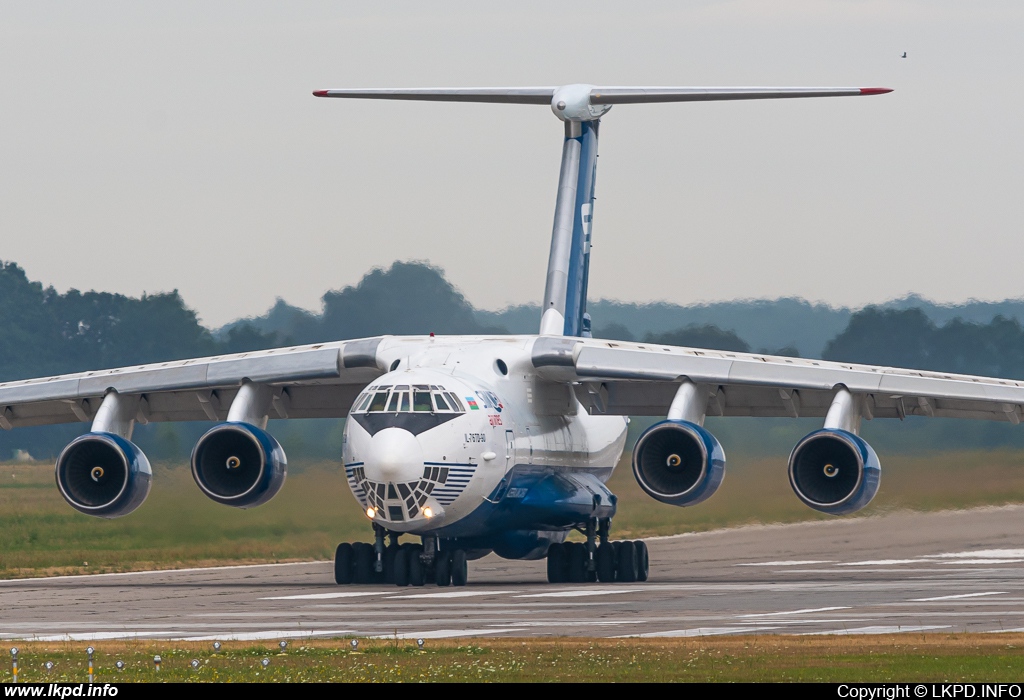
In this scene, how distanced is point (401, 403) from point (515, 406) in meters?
2.13

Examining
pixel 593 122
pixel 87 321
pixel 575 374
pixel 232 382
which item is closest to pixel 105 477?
pixel 232 382

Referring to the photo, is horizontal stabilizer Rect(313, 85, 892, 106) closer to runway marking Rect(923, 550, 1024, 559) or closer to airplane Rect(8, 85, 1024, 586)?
airplane Rect(8, 85, 1024, 586)

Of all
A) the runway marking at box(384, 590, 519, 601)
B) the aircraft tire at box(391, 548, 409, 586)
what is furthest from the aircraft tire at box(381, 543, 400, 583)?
the runway marking at box(384, 590, 519, 601)

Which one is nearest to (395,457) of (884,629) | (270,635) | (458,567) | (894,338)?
(458,567)

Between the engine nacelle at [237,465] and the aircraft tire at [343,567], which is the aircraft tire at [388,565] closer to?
the aircraft tire at [343,567]

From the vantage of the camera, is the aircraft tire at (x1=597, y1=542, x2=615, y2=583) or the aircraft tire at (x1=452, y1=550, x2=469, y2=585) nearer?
the aircraft tire at (x1=452, y1=550, x2=469, y2=585)

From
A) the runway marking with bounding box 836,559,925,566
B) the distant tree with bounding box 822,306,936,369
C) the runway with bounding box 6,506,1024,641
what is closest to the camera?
the runway with bounding box 6,506,1024,641

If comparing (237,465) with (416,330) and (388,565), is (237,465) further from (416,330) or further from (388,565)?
(416,330)

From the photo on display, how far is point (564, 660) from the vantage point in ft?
38.5

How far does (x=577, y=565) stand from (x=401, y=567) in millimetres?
2580

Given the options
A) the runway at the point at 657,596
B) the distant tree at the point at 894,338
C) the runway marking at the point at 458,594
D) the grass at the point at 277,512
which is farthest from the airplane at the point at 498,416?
the distant tree at the point at 894,338

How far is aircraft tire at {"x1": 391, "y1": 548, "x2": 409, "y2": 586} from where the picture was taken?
20625 millimetres

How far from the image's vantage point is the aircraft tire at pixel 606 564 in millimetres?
22203

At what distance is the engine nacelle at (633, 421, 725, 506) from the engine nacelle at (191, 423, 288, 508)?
4396mm
